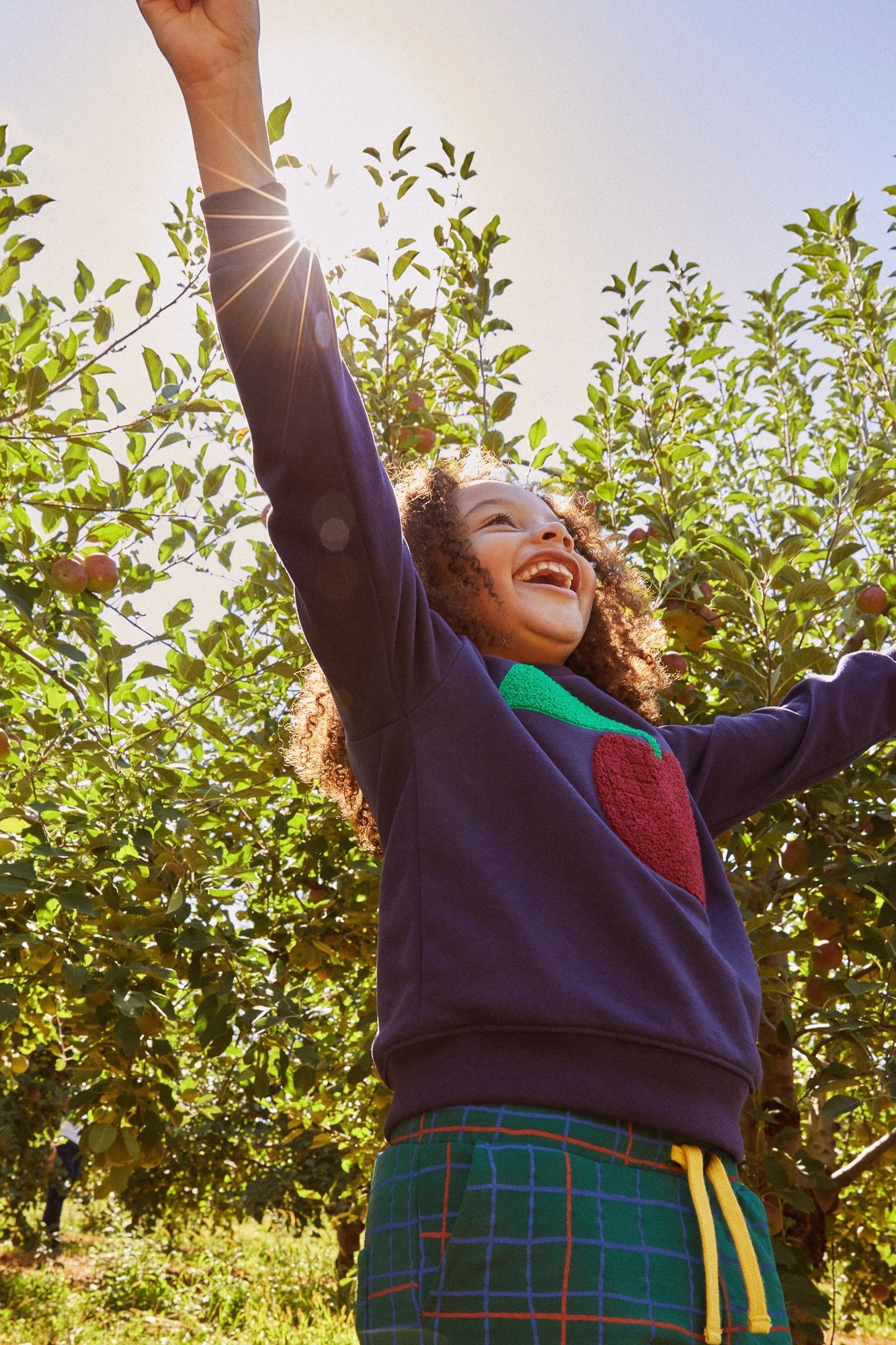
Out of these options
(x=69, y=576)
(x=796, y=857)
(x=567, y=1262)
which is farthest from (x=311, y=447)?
(x=796, y=857)

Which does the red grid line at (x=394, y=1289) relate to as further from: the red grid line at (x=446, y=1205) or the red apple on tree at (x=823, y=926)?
the red apple on tree at (x=823, y=926)

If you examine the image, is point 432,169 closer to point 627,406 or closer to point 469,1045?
point 627,406

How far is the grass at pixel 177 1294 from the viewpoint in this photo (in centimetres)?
833

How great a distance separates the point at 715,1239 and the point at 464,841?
16.1 inches

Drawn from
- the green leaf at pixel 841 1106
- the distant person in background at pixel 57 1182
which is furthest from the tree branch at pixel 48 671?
the distant person in background at pixel 57 1182

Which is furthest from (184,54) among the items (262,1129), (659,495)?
(262,1129)

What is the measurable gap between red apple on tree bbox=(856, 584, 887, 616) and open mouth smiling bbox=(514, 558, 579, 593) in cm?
131

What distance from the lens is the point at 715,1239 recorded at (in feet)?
3.08

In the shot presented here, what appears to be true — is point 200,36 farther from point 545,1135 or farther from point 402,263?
point 402,263

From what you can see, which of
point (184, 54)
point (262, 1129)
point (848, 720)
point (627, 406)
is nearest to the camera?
point (184, 54)

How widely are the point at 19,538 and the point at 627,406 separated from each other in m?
1.55

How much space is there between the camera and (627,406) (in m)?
2.90

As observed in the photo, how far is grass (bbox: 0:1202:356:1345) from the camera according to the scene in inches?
328

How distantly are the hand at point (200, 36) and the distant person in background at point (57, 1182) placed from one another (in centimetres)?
1273
